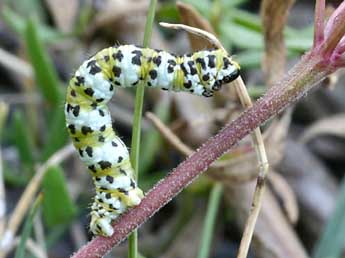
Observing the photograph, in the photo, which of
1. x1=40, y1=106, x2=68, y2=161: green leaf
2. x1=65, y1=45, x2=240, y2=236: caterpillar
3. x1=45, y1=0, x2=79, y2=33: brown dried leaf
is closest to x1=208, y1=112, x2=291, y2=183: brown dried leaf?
x1=40, y1=106, x2=68, y2=161: green leaf

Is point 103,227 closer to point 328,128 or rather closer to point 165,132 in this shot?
point 165,132

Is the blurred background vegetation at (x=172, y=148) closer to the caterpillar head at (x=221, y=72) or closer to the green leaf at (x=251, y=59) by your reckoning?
the green leaf at (x=251, y=59)

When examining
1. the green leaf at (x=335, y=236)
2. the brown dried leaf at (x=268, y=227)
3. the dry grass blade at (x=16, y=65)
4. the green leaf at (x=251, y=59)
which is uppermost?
the green leaf at (x=251, y=59)

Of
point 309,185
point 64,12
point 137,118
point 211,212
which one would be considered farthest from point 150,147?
point 137,118

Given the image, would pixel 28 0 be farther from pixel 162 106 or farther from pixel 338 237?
pixel 338 237

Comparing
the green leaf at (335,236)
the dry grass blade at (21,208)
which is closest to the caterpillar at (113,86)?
the dry grass blade at (21,208)
